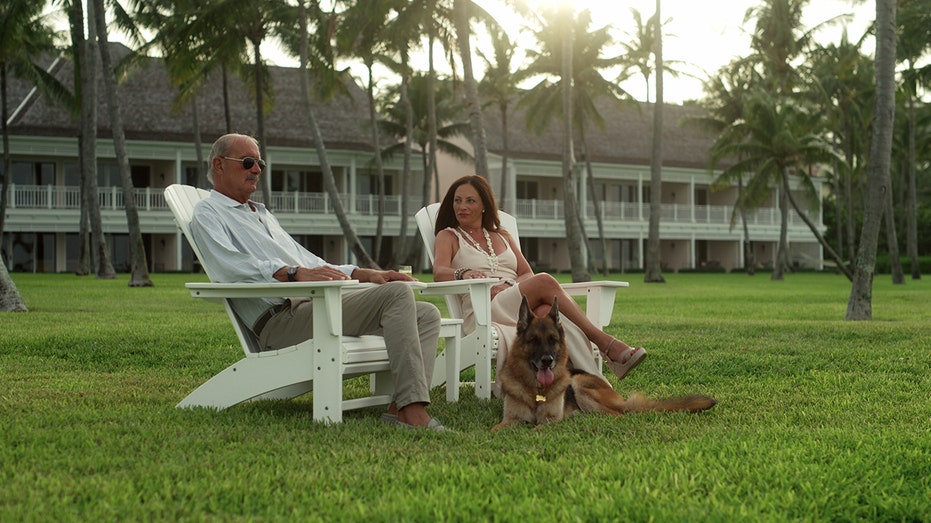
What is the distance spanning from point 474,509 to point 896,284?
91.2 feet

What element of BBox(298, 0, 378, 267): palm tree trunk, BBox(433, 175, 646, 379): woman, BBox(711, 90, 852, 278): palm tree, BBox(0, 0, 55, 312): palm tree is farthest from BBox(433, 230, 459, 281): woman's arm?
BBox(711, 90, 852, 278): palm tree

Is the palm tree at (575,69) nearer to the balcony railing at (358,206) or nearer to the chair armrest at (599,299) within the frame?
the balcony railing at (358,206)

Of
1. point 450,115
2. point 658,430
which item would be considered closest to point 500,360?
point 658,430

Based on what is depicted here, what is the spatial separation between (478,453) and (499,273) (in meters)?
2.30

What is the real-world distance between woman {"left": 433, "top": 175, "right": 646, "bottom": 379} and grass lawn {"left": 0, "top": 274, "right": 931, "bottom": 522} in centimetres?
51

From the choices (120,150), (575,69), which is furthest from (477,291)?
(575,69)

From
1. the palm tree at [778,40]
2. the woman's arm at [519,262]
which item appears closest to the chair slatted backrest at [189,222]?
the woman's arm at [519,262]

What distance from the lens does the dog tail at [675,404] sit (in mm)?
5070

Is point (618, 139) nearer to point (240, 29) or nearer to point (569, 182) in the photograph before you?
point (569, 182)

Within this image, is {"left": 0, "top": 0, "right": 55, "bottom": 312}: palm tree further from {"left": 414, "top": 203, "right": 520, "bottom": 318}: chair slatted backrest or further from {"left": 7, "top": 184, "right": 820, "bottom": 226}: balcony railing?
{"left": 414, "top": 203, "right": 520, "bottom": 318}: chair slatted backrest

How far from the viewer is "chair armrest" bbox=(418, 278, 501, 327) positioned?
5414mm

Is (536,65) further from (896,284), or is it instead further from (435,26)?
(896,284)

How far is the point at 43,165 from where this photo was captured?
34812 millimetres

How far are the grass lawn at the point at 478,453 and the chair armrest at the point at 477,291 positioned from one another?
484 millimetres
